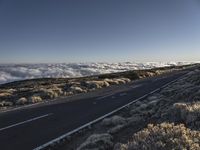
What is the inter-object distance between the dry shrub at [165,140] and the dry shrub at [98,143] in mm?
2466

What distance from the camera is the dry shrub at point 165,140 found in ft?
21.7

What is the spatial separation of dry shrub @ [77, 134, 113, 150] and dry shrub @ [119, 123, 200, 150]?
97.1 inches

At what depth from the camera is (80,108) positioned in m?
19.8

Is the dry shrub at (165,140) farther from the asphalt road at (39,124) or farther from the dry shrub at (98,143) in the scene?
the asphalt road at (39,124)

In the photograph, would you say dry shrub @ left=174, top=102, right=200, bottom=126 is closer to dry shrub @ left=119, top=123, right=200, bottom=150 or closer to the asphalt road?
dry shrub @ left=119, top=123, right=200, bottom=150

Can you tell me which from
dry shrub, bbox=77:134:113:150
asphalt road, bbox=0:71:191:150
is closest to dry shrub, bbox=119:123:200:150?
dry shrub, bbox=77:134:113:150

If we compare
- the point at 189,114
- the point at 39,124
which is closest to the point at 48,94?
the point at 39,124

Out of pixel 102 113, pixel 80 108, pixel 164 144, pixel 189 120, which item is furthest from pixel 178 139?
pixel 80 108

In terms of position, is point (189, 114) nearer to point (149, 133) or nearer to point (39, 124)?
point (149, 133)

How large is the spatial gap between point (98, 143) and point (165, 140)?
3.60 m

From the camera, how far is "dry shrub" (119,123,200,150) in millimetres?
6617

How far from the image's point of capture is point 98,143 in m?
10.2

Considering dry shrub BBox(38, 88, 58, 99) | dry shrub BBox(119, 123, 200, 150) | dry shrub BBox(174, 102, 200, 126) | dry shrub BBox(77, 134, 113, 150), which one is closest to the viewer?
dry shrub BBox(119, 123, 200, 150)

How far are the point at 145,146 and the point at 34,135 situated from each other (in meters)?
6.91
